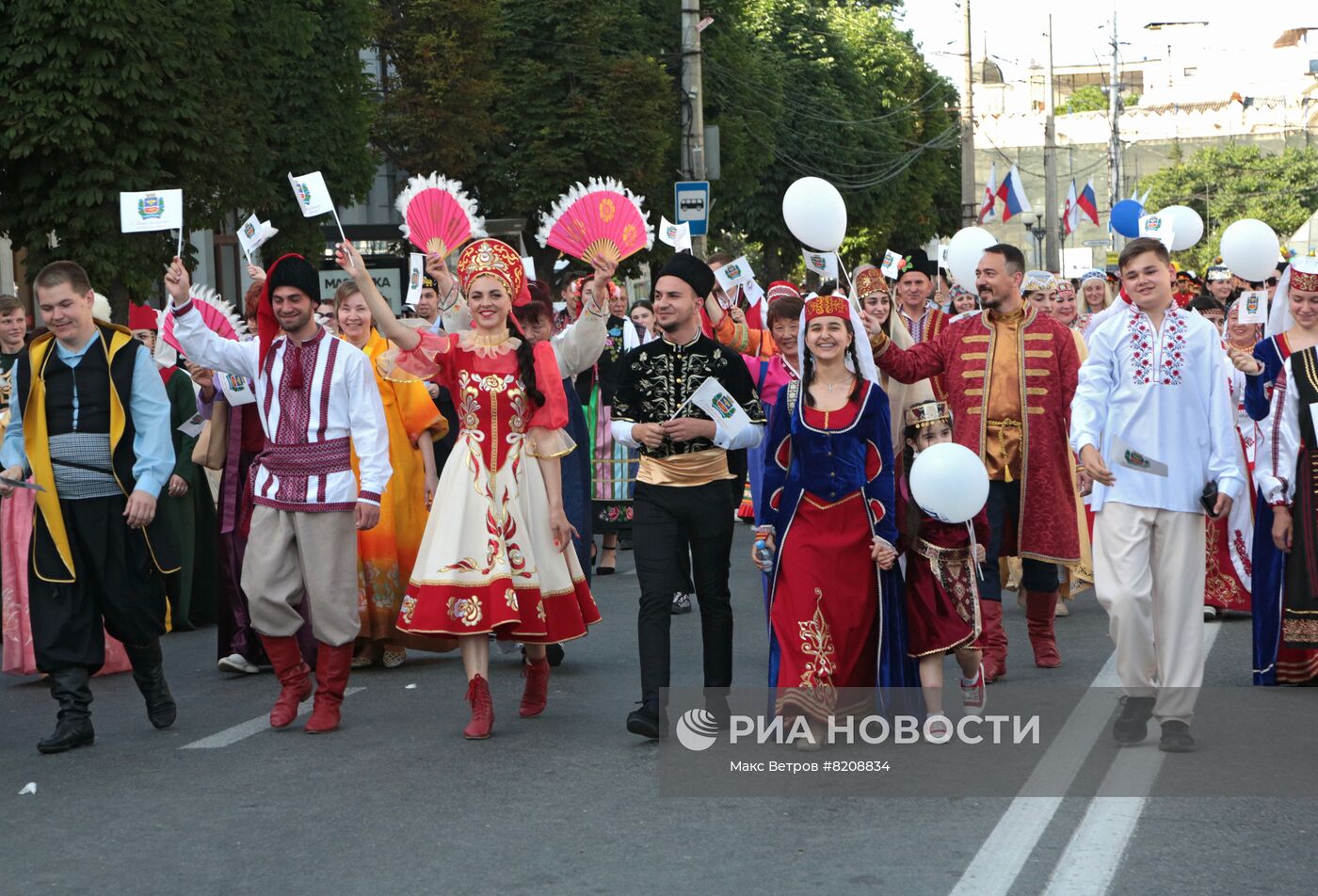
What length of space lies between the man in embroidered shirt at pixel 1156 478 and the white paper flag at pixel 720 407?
1300mm

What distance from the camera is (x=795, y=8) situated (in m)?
52.8

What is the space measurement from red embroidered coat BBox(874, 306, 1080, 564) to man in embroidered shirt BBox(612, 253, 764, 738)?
184 centimetres

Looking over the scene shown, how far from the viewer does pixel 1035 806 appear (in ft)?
20.7

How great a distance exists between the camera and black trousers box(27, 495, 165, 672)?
7867 millimetres

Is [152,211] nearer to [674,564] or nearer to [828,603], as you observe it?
[674,564]

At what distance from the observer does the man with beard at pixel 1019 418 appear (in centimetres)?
919

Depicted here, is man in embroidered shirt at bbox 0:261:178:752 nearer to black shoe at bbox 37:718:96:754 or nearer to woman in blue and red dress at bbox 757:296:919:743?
black shoe at bbox 37:718:96:754

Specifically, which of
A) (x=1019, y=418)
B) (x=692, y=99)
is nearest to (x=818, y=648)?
(x=1019, y=418)

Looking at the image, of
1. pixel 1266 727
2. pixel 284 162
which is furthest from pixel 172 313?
pixel 284 162

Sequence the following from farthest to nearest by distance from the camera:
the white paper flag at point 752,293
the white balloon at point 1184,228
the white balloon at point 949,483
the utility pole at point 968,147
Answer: the utility pole at point 968,147 → the white paper flag at point 752,293 → the white balloon at point 1184,228 → the white balloon at point 949,483

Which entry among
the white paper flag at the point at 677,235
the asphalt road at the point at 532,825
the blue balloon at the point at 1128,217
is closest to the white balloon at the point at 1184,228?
the blue balloon at the point at 1128,217

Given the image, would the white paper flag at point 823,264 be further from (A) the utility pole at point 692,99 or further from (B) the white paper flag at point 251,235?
(A) the utility pole at point 692,99

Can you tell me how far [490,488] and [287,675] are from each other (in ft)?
3.93

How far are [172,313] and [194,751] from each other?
Result: 1.82 meters
